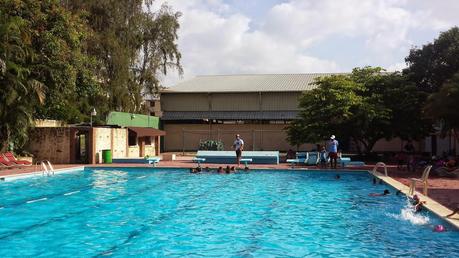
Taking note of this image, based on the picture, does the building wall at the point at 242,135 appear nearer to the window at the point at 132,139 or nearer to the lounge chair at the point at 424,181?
the window at the point at 132,139

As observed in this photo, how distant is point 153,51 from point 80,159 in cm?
1467

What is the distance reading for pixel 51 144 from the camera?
29.9m

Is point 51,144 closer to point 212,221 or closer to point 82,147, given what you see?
point 82,147

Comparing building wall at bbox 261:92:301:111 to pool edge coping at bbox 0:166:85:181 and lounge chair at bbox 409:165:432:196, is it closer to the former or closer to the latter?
pool edge coping at bbox 0:166:85:181

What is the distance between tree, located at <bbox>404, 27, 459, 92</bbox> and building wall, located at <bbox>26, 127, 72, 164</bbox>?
72.2 ft

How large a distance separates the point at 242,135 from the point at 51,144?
62.8 feet

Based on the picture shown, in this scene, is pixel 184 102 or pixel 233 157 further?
pixel 184 102

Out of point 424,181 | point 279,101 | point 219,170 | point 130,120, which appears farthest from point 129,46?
point 424,181

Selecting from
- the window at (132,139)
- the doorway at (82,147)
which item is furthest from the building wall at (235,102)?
the doorway at (82,147)

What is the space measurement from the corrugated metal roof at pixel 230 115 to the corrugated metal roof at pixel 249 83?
202 centimetres

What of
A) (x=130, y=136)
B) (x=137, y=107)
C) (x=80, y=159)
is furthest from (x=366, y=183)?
(x=137, y=107)

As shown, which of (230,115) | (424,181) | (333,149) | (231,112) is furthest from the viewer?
(231,112)

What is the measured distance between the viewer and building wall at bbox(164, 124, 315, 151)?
146 feet

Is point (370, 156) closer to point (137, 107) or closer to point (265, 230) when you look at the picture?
point (137, 107)
